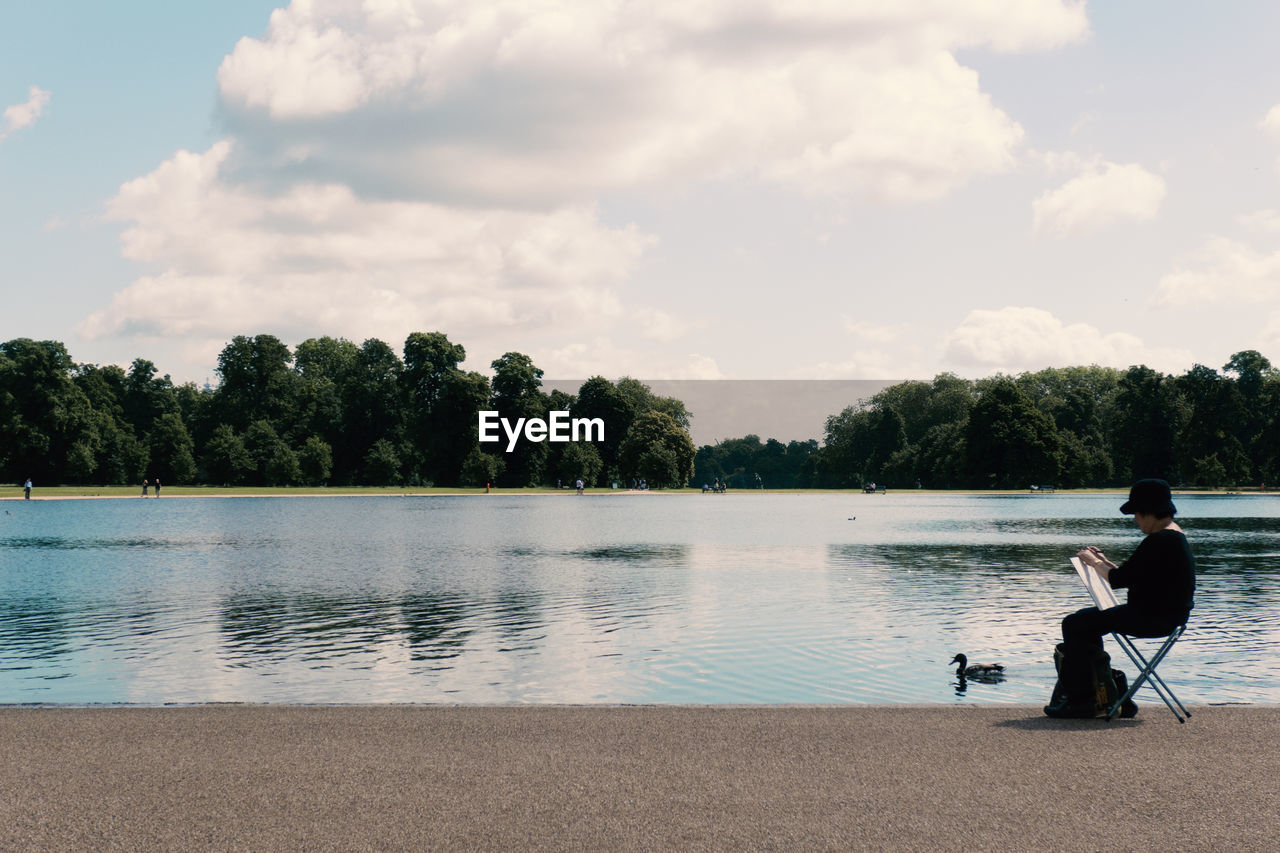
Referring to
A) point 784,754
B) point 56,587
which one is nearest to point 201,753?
point 784,754

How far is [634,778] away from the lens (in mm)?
6820

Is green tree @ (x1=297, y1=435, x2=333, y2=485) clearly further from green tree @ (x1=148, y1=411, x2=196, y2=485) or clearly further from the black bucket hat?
the black bucket hat

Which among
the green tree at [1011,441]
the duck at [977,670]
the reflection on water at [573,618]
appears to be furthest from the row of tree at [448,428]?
the duck at [977,670]

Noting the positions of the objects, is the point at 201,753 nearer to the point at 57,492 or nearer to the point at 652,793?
the point at 652,793

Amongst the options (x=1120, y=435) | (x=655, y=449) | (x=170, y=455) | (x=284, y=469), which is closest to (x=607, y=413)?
(x=655, y=449)

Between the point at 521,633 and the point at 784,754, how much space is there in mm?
10386

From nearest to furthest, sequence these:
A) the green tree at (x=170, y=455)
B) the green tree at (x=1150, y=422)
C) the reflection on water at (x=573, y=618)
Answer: the reflection on water at (x=573, y=618), the green tree at (x=170, y=455), the green tree at (x=1150, y=422)

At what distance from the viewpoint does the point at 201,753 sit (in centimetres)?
740

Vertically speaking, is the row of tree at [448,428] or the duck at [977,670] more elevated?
the row of tree at [448,428]

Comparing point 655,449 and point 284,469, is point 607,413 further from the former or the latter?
point 284,469

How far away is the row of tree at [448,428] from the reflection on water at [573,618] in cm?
7860

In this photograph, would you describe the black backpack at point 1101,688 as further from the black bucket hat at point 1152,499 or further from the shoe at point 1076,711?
the black bucket hat at point 1152,499

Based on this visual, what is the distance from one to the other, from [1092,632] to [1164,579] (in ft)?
2.43

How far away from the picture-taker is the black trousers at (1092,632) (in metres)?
8.52
